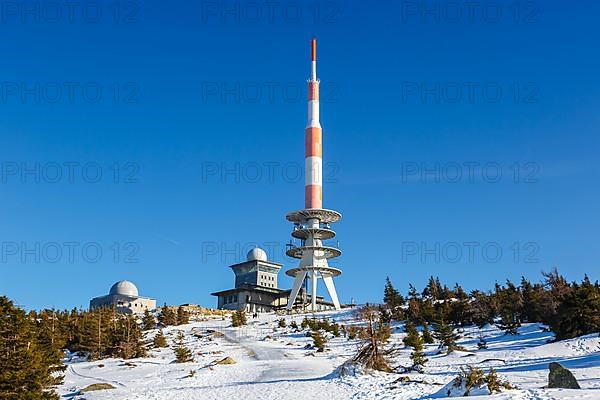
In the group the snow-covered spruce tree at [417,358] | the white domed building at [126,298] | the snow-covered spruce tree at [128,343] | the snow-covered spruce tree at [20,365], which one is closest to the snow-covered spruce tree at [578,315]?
the snow-covered spruce tree at [417,358]

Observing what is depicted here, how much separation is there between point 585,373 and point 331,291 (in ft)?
191

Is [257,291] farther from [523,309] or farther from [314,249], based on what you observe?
[523,309]

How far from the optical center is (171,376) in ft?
111

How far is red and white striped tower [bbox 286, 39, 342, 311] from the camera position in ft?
273

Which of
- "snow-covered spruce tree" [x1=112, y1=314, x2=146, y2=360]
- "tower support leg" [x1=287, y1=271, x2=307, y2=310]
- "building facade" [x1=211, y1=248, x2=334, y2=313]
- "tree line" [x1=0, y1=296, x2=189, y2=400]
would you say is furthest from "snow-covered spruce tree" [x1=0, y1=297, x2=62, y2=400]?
"building facade" [x1=211, y1=248, x2=334, y2=313]

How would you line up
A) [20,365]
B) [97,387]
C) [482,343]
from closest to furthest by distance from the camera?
[20,365], [97,387], [482,343]

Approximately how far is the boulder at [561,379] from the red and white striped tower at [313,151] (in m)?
62.3

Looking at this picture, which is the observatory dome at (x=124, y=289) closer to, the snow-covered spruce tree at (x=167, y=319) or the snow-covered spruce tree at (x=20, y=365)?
the snow-covered spruce tree at (x=167, y=319)

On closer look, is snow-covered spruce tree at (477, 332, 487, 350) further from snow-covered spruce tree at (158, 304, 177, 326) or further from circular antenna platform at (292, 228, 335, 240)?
circular antenna platform at (292, 228, 335, 240)

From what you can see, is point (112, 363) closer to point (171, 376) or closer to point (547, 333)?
point (171, 376)

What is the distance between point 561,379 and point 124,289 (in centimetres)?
8620

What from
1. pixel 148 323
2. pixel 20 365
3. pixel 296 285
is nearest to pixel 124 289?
pixel 296 285

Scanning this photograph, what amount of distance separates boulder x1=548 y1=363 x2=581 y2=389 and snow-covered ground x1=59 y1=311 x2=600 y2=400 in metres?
0.91

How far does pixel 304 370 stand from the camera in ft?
106
